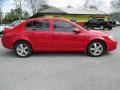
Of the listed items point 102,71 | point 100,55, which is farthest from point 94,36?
point 102,71

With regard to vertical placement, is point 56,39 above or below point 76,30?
below

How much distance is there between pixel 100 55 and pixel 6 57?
3.70m

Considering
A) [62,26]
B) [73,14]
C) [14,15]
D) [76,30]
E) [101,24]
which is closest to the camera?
[76,30]

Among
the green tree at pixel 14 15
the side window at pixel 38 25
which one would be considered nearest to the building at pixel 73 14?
the green tree at pixel 14 15

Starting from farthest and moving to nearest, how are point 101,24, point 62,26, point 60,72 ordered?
point 101,24 → point 62,26 → point 60,72

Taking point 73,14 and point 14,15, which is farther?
point 14,15

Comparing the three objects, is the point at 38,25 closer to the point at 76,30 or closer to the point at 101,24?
the point at 76,30

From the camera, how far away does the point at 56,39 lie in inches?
370

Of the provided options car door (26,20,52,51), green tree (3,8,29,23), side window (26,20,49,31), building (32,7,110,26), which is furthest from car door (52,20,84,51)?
green tree (3,8,29,23)

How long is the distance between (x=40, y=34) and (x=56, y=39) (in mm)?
656

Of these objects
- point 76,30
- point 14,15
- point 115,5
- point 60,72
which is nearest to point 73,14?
point 14,15

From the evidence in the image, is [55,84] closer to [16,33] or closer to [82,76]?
[82,76]

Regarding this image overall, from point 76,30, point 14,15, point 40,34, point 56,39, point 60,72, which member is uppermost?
point 14,15

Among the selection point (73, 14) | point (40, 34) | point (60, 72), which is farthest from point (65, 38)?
point (73, 14)
